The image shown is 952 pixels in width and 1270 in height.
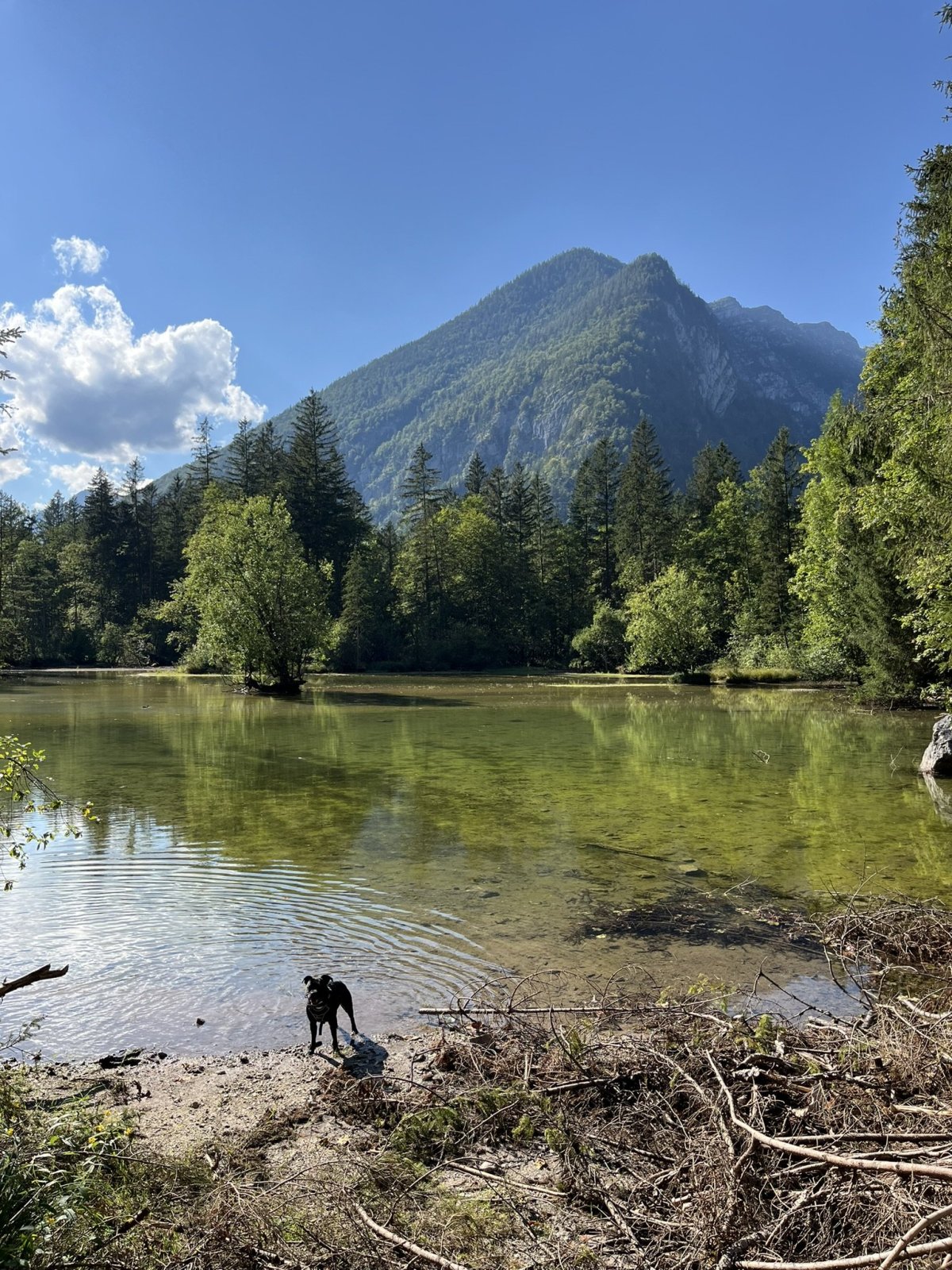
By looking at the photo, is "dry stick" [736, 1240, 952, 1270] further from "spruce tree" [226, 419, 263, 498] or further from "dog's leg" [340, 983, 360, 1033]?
"spruce tree" [226, 419, 263, 498]

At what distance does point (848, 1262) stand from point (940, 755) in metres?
18.7

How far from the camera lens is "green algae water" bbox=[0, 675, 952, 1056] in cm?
771

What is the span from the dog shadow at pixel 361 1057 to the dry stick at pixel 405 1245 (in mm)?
1953

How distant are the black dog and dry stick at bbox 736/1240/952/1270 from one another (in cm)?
372

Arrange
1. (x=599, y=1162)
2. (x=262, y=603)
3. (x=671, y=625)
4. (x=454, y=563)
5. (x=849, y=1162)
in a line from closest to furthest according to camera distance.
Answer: (x=849, y=1162) → (x=599, y=1162) → (x=262, y=603) → (x=671, y=625) → (x=454, y=563)

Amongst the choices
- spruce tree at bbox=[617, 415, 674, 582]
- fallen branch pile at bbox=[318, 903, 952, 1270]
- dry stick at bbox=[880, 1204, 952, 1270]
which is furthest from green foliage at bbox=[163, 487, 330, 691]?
dry stick at bbox=[880, 1204, 952, 1270]

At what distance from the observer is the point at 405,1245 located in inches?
133

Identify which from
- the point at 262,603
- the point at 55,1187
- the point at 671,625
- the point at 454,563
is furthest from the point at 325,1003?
the point at 454,563

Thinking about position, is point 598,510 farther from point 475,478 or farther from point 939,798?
point 939,798

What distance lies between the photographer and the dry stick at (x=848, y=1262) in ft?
8.20

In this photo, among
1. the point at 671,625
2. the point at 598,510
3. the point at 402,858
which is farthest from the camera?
the point at 598,510

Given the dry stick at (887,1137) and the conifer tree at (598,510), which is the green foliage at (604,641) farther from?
the dry stick at (887,1137)

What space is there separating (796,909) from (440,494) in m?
89.8

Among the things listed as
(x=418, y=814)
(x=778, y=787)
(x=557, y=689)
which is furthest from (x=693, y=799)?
(x=557, y=689)
